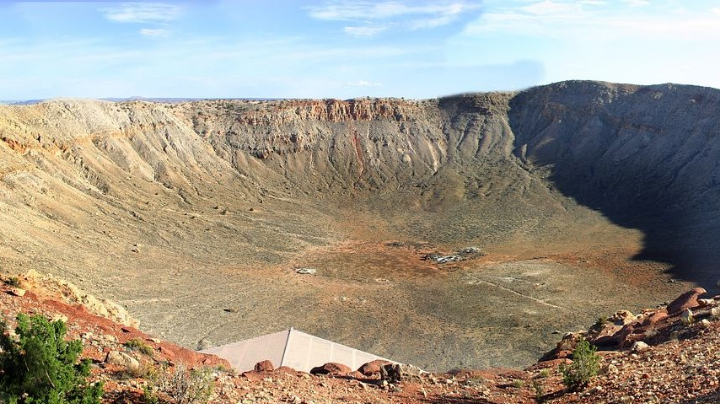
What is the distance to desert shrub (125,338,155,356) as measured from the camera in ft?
45.4

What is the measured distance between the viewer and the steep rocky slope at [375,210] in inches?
1355

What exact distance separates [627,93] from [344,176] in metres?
40.4

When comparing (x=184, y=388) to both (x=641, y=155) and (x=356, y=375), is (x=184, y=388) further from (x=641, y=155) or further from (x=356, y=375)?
(x=641, y=155)

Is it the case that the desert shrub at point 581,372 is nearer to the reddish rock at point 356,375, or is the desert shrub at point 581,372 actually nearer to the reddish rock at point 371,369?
the reddish rock at point 371,369

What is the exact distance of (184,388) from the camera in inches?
400

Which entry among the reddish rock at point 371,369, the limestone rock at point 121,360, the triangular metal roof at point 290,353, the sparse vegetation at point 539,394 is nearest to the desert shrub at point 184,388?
the limestone rock at point 121,360

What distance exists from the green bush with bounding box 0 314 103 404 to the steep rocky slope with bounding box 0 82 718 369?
20.9 meters

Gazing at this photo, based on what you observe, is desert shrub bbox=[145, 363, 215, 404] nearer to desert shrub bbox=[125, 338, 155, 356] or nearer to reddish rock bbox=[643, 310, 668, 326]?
desert shrub bbox=[125, 338, 155, 356]

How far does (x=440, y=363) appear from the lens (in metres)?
27.8

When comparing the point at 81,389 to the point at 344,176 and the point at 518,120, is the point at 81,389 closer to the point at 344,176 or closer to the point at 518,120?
the point at 344,176

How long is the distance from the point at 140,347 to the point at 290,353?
8.68m

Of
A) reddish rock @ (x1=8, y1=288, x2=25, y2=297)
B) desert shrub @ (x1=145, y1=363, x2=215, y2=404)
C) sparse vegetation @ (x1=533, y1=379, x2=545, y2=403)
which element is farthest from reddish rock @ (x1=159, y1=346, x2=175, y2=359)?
sparse vegetation @ (x1=533, y1=379, x2=545, y2=403)

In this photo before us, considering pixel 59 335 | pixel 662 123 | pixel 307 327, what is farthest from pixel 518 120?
pixel 59 335

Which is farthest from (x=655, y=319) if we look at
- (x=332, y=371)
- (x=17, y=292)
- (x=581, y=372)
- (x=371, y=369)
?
(x=17, y=292)
